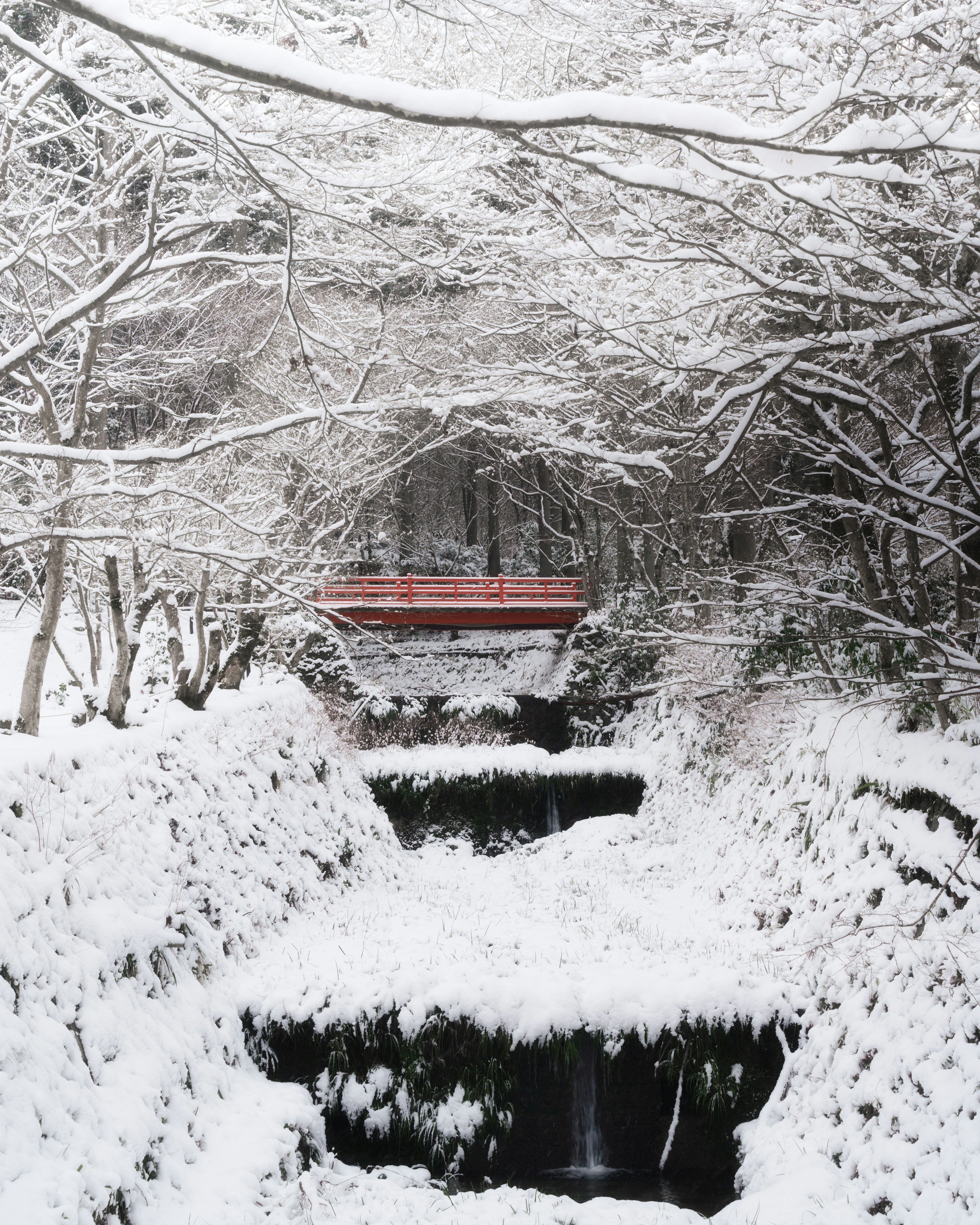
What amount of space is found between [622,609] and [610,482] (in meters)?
4.41

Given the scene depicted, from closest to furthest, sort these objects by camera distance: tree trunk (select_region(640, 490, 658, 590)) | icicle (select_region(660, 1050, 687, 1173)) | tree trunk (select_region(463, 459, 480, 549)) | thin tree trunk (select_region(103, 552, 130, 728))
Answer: icicle (select_region(660, 1050, 687, 1173))
thin tree trunk (select_region(103, 552, 130, 728))
tree trunk (select_region(640, 490, 658, 590))
tree trunk (select_region(463, 459, 480, 549))

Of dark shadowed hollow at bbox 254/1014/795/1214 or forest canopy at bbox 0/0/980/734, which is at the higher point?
forest canopy at bbox 0/0/980/734

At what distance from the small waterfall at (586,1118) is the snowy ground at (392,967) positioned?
33cm

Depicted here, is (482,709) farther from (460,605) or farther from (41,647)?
(41,647)

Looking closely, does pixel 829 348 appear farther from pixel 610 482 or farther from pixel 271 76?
pixel 610 482

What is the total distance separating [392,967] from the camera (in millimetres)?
6785

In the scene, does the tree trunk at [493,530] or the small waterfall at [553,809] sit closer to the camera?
the small waterfall at [553,809]

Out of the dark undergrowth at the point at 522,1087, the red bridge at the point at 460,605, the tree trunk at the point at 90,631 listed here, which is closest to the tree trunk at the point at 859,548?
the dark undergrowth at the point at 522,1087

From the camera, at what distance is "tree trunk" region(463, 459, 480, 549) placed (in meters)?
29.4

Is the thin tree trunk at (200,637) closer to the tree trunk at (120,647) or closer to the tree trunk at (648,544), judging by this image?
the tree trunk at (120,647)

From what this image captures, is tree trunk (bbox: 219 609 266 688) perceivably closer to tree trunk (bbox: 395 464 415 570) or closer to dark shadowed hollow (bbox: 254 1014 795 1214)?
dark shadowed hollow (bbox: 254 1014 795 1214)

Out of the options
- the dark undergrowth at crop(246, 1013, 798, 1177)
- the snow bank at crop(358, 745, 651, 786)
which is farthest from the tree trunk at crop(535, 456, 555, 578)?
the dark undergrowth at crop(246, 1013, 798, 1177)

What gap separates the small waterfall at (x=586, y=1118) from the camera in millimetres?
6320

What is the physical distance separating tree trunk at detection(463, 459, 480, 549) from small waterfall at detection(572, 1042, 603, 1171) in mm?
23278
